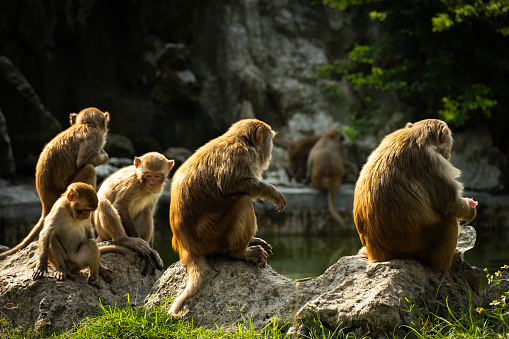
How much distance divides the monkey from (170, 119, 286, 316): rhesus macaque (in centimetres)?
981

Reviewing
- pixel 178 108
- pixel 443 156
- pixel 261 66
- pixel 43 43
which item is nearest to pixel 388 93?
pixel 261 66

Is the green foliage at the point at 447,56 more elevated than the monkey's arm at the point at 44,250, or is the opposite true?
the green foliage at the point at 447,56

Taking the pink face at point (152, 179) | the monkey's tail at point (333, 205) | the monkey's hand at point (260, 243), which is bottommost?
the monkey's tail at point (333, 205)

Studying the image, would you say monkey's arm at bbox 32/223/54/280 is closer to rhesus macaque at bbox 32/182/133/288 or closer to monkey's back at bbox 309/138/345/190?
rhesus macaque at bbox 32/182/133/288

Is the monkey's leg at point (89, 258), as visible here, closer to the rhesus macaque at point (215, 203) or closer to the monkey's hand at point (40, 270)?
the monkey's hand at point (40, 270)

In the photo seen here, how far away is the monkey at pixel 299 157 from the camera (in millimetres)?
14836

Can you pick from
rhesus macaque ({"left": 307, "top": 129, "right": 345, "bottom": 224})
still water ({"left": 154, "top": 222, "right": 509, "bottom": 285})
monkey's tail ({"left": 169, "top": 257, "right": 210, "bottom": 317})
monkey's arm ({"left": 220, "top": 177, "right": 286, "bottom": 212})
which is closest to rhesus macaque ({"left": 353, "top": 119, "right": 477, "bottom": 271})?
monkey's arm ({"left": 220, "top": 177, "right": 286, "bottom": 212})

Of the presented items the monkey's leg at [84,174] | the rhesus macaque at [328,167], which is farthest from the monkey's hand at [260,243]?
the rhesus macaque at [328,167]

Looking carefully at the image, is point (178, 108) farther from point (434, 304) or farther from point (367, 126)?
point (434, 304)

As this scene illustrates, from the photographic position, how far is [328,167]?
13.1 metres

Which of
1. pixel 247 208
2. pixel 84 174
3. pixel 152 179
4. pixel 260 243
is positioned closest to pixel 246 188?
pixel 247 208

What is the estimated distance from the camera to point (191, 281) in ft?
15.9

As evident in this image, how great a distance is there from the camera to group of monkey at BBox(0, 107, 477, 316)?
4559 millimetres

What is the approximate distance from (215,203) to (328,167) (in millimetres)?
8479
